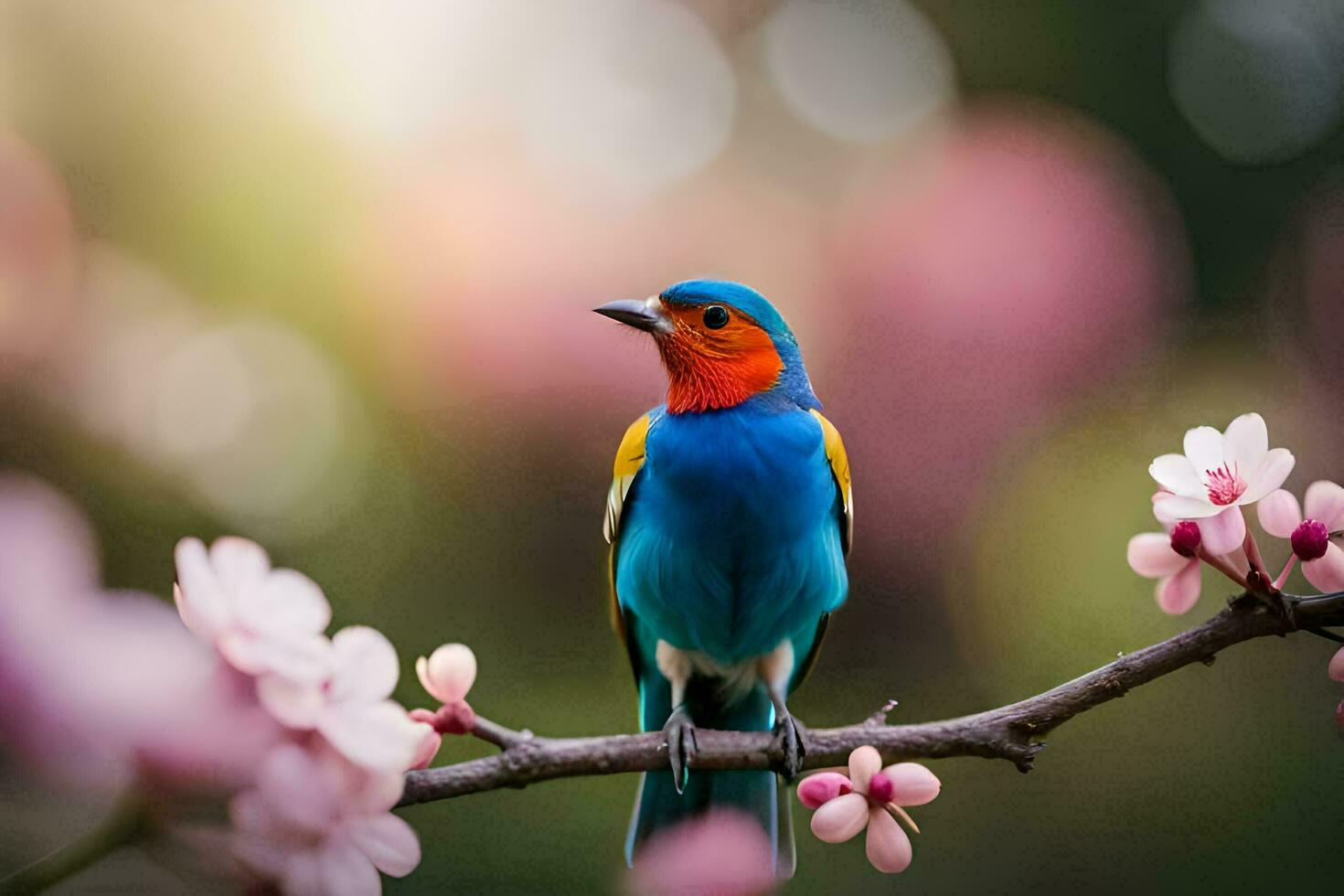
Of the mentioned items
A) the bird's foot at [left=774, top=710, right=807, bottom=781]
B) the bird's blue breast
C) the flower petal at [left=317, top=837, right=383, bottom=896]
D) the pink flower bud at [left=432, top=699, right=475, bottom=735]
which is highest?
the bird's blue breast

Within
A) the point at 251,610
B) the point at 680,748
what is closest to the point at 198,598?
the point at 251,610

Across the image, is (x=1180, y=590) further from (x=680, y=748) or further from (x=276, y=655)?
(x=276, y=655)

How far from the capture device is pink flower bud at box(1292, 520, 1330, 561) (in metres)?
0.65

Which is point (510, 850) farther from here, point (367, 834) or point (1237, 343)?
point (1237, 343)

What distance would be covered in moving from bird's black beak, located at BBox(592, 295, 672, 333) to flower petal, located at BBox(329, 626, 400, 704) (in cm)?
42

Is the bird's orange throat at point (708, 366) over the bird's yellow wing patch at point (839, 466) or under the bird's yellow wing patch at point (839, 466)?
over

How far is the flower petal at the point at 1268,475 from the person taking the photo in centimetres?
60

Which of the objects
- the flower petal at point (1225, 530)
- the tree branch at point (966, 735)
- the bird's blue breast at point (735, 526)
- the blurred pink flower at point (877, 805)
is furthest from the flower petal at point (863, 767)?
the bird's blue breast at point (735, 526)

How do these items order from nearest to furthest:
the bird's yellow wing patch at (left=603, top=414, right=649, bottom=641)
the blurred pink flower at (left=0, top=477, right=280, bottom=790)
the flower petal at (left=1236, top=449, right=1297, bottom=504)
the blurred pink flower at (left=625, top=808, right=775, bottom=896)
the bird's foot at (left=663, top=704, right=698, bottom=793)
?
the blurred pink flower at (left=0, top=477, right=280, bottom=790) → the flower petal at (left=1236, top=449, right=1297, bottom=504) → the bird's foot at (left=663, top=704, right=698, bottom=793) → the blurred pink flower at (left=625, top=808, right=775, bottom=896) → the bird's yellow wing patch at (left=603, top=414, right=649, bottom=641)

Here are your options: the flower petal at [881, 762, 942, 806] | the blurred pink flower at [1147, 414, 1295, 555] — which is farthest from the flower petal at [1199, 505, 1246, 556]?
the flower petal at [881, 762, 942, 806]

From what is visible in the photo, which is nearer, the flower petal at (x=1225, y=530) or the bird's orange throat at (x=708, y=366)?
the flower petal at (x=1225, y=530)

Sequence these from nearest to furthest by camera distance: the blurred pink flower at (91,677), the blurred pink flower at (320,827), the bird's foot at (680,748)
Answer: the blurred pink flower at (91,677) < the blurred pink flower at (320,827) < the bird's foot at (680,748)

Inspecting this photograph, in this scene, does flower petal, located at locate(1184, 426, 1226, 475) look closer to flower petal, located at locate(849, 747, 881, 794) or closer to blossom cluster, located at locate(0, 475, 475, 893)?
flower petal, located at locate(849, 747, 881, 794)

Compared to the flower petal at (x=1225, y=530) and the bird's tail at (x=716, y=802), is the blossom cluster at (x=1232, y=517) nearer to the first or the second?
the flower petal at (x=1225, y=530)
